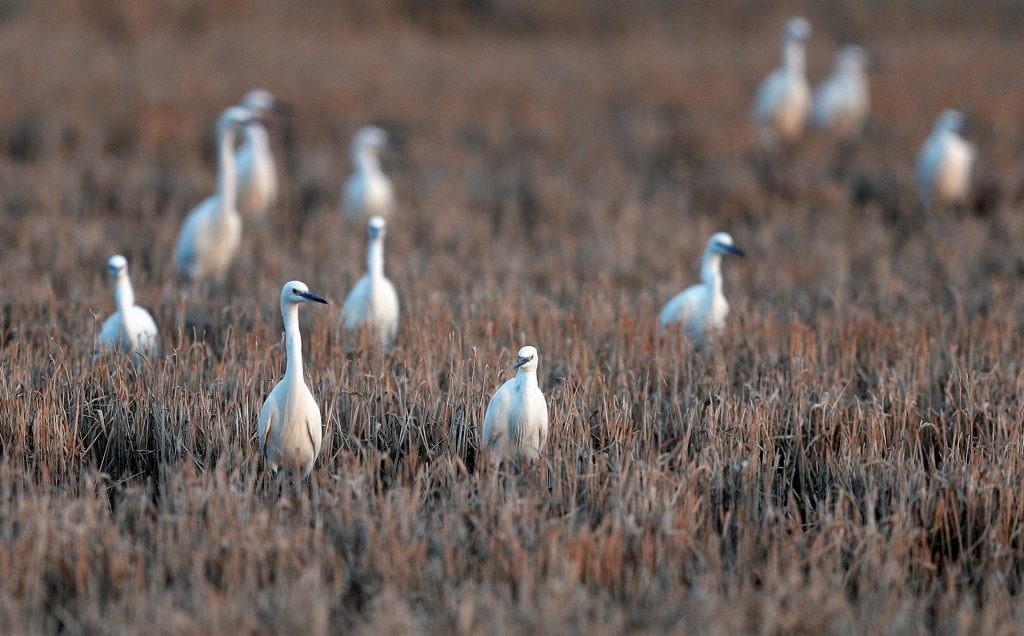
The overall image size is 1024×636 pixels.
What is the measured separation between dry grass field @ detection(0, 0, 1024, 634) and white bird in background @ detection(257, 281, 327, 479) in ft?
0.32

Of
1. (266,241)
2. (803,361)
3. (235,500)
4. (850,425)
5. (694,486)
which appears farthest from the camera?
(266,241)

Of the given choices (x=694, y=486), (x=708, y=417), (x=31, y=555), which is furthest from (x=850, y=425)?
(x=31, y=555)

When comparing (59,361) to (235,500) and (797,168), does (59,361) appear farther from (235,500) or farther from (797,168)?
(797,168)

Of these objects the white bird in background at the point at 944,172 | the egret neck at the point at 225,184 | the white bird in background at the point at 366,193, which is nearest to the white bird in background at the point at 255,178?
the white bird in background at the point at 366,193

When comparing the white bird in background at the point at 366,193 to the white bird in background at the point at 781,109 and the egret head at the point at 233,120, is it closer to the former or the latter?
the egret head at the point at 233,120

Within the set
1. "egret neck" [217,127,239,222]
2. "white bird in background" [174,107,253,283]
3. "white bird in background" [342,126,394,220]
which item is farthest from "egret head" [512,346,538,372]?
"white bird in background" [342,126,394,220]

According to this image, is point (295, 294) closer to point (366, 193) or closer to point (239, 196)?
point (366, 193)

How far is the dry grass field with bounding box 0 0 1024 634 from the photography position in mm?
3553

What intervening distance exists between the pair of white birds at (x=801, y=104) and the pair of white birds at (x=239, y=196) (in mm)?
6020

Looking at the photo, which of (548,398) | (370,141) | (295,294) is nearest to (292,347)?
(295,294)

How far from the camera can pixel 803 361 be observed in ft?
18.5

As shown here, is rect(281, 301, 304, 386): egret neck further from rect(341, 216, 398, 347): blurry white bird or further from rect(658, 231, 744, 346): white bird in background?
rect(658, 231, 744, 346): white bird in background

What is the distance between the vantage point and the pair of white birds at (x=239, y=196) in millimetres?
8398

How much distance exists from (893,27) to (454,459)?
980 inches
